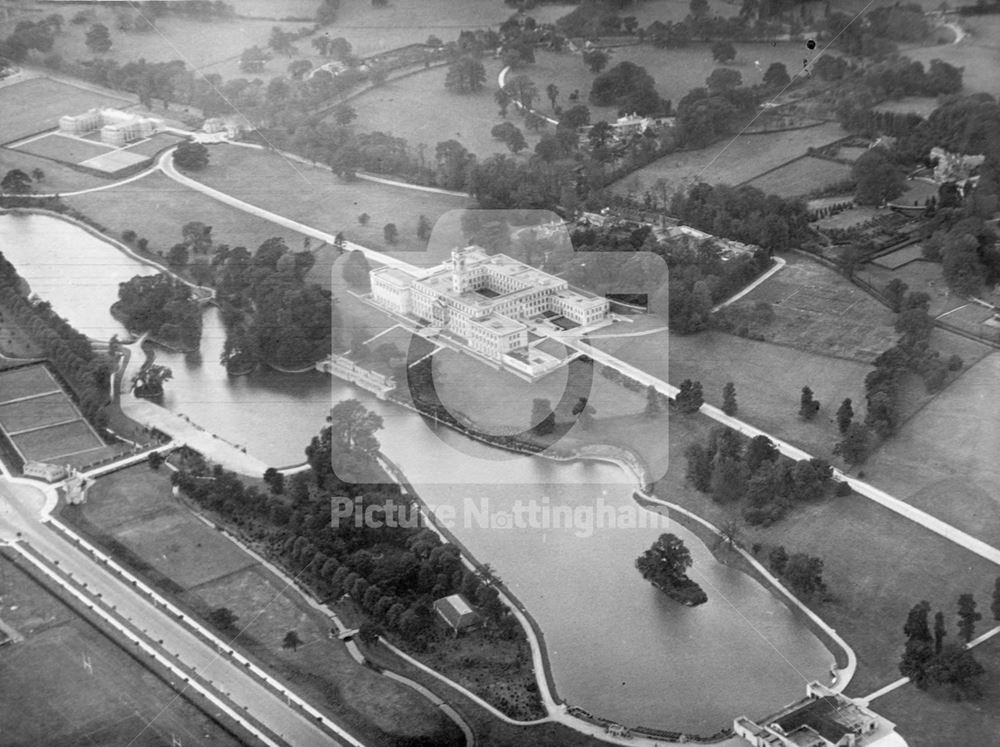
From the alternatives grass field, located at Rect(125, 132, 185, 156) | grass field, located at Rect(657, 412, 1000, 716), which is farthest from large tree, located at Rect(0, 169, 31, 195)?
grass field, located at Rect(657, 412, 1000, 716)

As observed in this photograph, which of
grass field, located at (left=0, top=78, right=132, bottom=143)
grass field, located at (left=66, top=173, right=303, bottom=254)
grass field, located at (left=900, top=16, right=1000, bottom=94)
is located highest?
grass field, located at (left=900, top=16, right=1000, bottom=94)

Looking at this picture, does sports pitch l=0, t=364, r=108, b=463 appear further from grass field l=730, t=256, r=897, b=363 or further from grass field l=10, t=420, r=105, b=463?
grass field l=730, t=256, r=897, b=363

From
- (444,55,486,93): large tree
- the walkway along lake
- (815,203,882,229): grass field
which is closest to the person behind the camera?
the walkway along lake

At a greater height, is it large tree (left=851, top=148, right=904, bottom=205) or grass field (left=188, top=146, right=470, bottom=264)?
large tree (left=851, top=148, right=904, bottom=205)

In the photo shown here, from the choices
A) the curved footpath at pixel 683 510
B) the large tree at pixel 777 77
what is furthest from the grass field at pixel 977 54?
the curved footpath at pixel 683 510

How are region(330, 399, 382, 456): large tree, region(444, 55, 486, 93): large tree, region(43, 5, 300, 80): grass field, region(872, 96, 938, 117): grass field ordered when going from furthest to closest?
region(43, 5, 300, 80): grass field, region(444, 55, 486, 93): large tree, region(872, 96, 938, 117): grass field, region(330, 399, 382, 456): large tree

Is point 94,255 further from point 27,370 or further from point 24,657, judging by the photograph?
point 24,657

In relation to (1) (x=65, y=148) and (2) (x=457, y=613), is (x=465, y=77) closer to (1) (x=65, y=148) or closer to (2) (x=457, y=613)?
(1) (x=65, y=148)

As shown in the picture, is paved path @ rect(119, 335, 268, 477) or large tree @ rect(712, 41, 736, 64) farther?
large tree @ rect(712, 41, 736, 64)
